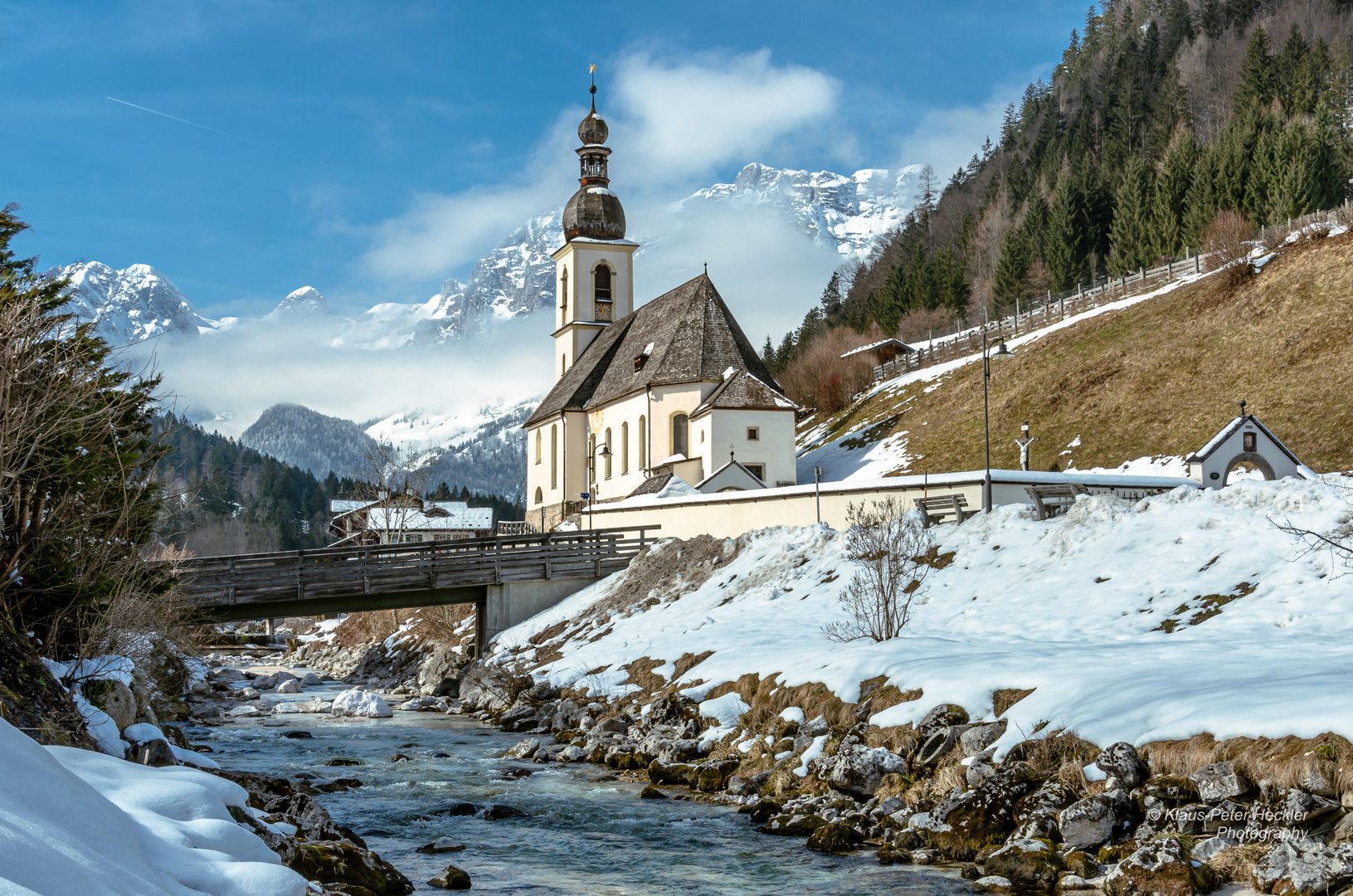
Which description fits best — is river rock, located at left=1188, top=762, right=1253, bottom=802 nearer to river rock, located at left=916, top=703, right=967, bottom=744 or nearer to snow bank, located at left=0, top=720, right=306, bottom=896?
river rock, located at left=916, top=703, right=967, bottom=744

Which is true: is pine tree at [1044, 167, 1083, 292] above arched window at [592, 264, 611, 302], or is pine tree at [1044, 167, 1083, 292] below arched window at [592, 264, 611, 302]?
above

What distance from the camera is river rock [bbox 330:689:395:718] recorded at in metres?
26.7

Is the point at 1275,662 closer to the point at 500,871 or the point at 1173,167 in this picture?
the point at 500,871

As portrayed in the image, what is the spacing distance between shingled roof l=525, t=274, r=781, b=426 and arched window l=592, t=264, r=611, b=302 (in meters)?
5.24

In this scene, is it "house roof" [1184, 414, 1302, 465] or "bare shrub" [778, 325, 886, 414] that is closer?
"house roof" [1184, 414, 1302, 465]

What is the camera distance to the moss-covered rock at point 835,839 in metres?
12.5

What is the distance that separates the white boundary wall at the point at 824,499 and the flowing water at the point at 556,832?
43.0ft

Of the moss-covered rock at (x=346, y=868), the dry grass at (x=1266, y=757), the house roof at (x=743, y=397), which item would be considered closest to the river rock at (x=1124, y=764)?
the dry grass at (x=1266, y=757)

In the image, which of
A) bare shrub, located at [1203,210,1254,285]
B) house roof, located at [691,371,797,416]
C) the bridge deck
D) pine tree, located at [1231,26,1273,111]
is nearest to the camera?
the bridge deck

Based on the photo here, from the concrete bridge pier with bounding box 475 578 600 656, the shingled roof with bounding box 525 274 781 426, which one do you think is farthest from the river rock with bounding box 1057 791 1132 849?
the shingled roof with bounding box 525 274 781 426

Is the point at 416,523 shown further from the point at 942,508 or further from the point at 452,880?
the point at 452,880

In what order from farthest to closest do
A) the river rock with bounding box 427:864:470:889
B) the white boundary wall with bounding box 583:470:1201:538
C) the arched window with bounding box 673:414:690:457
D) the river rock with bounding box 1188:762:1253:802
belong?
the arched window with bounding box 673:414:690:457, the white boundary wall with bounding box 583:470:1201:538, the river rock with bounding box 427:864:470:889, the river rock with bounding box 1188:762:1253:802

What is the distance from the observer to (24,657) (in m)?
11.4

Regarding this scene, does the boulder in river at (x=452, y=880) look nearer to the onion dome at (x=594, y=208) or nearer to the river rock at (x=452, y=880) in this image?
the river rock at (x=452, y=880)
